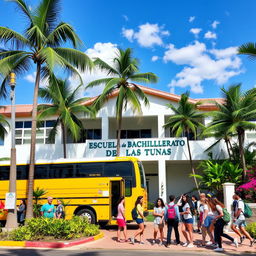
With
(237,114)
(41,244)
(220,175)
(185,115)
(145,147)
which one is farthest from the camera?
(145,147)

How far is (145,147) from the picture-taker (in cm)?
2178

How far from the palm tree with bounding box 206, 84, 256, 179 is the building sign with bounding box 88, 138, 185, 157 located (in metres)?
3.68

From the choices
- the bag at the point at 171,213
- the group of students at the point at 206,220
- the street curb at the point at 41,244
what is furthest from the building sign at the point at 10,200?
the bag at the point at 171,213

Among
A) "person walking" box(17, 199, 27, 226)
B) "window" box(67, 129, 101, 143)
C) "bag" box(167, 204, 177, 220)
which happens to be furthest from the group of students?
"window" box(67, 129, 101, 143)

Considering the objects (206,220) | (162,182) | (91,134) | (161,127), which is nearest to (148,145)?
(161,127)

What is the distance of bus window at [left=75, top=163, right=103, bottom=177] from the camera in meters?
15.3

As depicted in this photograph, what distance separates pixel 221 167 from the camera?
18266 mm

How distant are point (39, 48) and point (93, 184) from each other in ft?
22.8

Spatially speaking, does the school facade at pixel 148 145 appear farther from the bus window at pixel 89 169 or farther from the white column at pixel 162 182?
the bus window at pixel 89 169

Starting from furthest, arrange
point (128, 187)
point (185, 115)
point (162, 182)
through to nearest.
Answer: point (162, 182) → point (185, 115) → point (128, 187)

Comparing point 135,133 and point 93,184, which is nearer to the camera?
point 93,184

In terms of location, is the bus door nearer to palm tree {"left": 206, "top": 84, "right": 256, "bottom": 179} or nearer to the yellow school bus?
the yellow school bus

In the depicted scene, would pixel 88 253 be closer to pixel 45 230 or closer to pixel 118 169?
pixel 45 230

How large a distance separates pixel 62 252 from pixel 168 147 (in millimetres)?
13824
